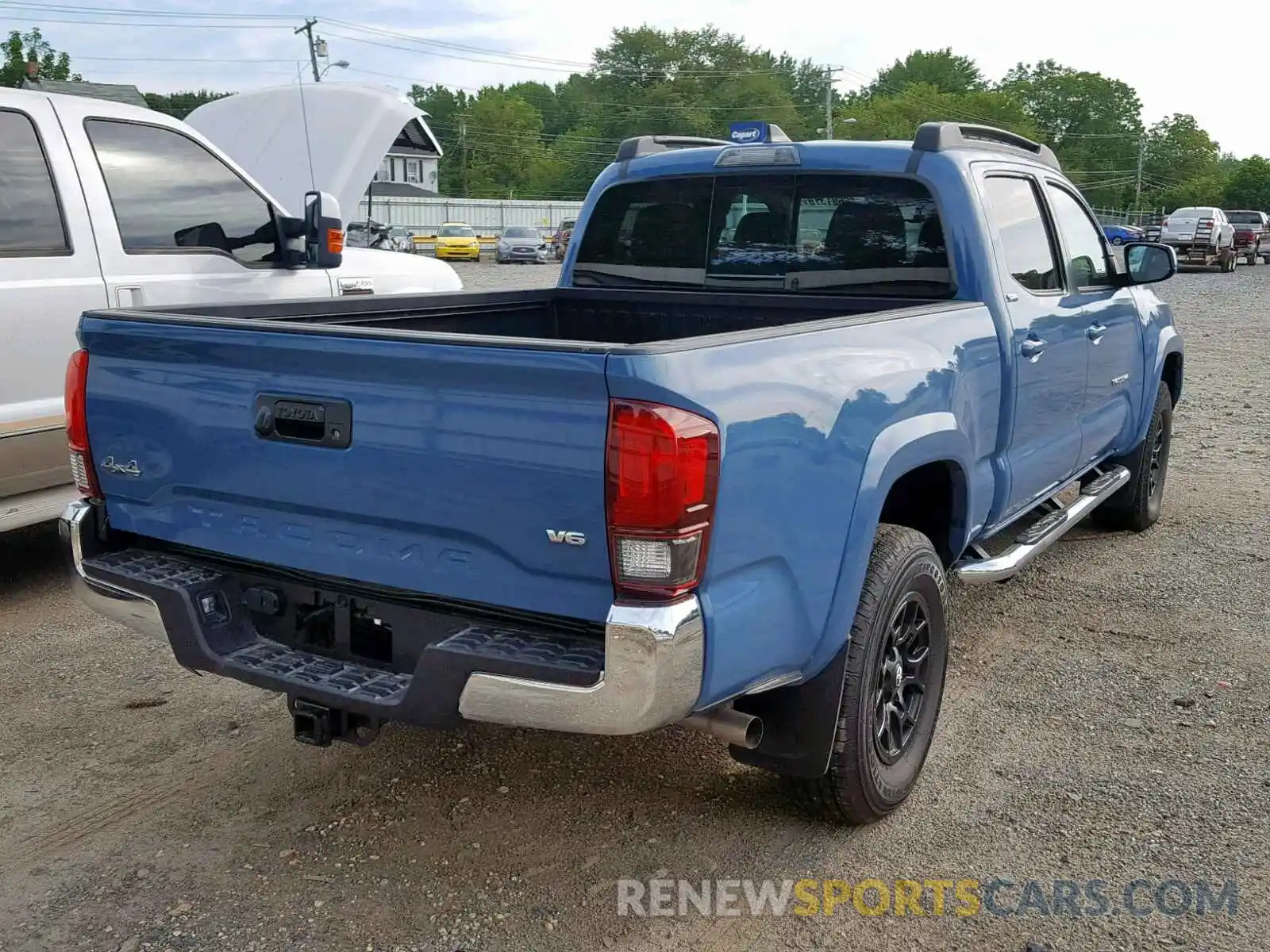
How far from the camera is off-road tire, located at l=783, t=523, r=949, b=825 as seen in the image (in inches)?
122

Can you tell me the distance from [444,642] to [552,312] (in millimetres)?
2599

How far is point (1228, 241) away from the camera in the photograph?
3559 cm

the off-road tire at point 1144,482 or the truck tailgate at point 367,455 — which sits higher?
the truck tailgate at point 367,455

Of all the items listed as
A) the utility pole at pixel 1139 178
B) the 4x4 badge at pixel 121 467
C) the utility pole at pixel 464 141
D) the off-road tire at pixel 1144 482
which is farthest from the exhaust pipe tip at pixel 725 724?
the utility pole at pixel 1139 178

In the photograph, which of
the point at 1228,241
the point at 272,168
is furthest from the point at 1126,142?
the point at 272,168

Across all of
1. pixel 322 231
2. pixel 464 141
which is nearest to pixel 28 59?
pixel 322 231

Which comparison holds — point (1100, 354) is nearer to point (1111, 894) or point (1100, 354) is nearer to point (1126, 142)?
point (1111, 894)

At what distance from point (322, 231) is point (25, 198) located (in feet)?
4.70

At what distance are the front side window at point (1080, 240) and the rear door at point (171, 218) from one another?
3.58m

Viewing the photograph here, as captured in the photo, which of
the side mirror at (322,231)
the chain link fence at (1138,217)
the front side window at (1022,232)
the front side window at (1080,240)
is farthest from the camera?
the chain link fence at (1138,217)

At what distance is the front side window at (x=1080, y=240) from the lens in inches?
198

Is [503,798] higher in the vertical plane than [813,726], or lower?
lower

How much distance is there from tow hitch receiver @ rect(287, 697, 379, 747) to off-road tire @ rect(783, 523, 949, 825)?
3.80 ft

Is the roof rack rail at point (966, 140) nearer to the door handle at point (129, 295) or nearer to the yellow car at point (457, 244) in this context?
the door handle at point (129, 295)
